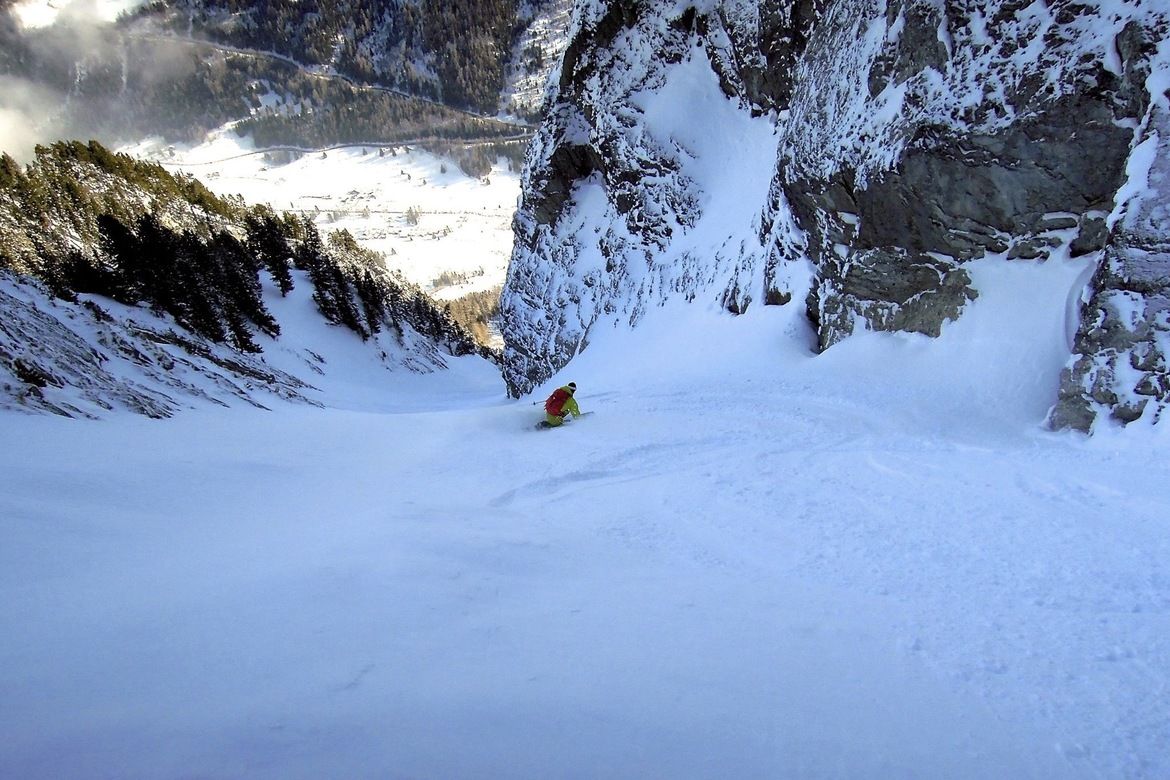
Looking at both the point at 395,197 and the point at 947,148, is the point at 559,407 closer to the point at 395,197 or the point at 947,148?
the point at 947,148

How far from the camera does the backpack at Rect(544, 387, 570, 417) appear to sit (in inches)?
521

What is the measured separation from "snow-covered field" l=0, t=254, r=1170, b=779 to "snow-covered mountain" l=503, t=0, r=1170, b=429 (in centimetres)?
368

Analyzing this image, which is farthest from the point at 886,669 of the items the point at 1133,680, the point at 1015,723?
the point at 1133,680

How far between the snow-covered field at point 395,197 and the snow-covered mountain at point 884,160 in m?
100

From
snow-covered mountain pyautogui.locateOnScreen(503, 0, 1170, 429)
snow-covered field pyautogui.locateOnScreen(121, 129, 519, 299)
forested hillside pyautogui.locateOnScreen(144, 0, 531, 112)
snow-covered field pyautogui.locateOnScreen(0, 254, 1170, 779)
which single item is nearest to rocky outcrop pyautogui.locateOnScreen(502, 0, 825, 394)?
snow-covered mountain pyautogui.locateOnScreen(503, 0, 1170, 429)

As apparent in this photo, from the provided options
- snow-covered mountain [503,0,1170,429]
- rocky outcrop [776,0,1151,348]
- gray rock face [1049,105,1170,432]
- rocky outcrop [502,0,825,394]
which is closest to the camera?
gray rock face [1049,105,1170,432]

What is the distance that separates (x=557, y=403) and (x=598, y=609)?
8.99m

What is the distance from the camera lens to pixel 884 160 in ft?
47.3

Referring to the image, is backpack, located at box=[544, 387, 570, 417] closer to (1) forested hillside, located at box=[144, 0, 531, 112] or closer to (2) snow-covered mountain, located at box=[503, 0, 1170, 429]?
(2) snow-covered mountain, located at box=[503, 0, 1170, 429]

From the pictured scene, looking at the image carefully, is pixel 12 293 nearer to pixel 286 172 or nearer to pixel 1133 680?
pixel 1133 680

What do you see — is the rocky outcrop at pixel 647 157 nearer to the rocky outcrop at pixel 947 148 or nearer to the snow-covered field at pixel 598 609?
the rocky outcrop at pixel 947 148

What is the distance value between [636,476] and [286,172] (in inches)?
7302

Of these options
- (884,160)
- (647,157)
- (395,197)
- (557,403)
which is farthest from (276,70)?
(884,160)

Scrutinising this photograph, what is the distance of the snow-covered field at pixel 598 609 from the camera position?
112 inches
